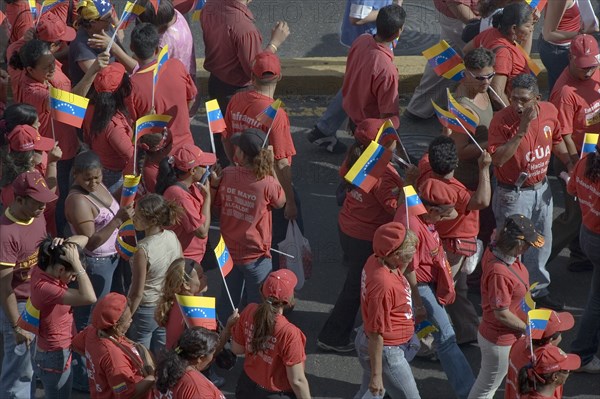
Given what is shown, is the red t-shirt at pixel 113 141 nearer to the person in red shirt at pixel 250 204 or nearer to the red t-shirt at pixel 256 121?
the red t-shirt at pixel 256 121

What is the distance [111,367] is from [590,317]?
358cm

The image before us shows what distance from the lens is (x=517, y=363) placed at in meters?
6.91

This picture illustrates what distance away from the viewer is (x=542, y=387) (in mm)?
6625

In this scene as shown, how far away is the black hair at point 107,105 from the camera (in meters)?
9.01

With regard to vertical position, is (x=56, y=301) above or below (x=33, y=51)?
below

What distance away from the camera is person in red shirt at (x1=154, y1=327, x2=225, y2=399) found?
6.48m

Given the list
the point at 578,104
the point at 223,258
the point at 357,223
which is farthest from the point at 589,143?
the point at 223,258

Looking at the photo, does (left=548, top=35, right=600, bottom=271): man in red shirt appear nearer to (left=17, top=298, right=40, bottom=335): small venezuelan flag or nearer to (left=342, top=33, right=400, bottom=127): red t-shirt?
(left=342, top=33, right=400, bottom=127): red t-shirt

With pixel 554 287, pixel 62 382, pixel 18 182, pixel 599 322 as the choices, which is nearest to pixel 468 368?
pixel 599 322

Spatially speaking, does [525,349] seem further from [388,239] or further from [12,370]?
[12,370]

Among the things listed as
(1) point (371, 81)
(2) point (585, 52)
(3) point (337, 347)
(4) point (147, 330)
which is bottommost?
(3) point (337, 347)

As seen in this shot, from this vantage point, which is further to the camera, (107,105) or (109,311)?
(107,105)

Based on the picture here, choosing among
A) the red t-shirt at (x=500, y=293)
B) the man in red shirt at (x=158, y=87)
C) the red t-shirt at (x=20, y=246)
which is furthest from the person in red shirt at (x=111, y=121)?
the red t-shirt at (x=500, y=293)

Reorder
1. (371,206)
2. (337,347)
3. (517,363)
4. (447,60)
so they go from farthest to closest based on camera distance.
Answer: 1. (447,60)
2. (337,347)
3. (371,206)
4. (517,363)
